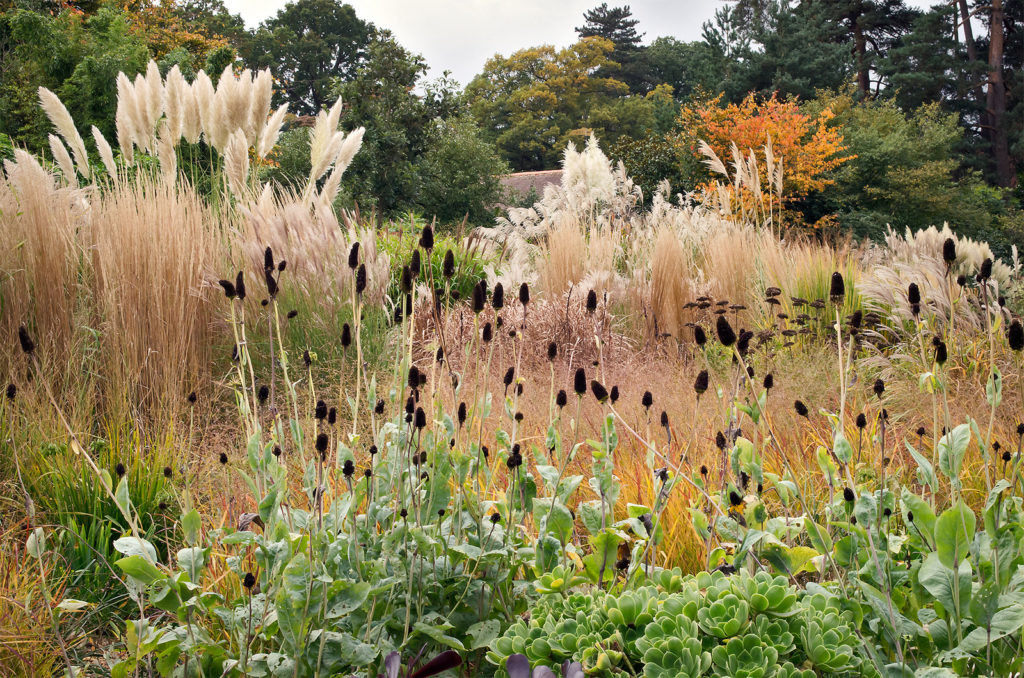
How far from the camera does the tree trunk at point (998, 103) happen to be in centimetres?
2616

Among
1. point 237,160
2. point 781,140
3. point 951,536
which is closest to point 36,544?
point 951,536

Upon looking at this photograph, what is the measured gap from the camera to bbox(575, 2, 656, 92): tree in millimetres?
42344

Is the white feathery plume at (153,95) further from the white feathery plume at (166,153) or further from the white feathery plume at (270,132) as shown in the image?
the white feathery plume at (270,132)

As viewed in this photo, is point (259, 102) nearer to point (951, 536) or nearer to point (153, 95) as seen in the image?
point (153, 95)

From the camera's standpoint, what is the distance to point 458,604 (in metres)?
1.54

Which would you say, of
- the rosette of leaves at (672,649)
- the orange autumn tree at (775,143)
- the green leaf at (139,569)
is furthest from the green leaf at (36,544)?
the orange autumn tree at (775,143)

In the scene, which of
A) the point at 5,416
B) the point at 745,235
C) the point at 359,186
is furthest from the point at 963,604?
the point at 359,186

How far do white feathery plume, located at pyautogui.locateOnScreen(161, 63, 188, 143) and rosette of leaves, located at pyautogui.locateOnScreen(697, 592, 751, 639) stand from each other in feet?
16.3

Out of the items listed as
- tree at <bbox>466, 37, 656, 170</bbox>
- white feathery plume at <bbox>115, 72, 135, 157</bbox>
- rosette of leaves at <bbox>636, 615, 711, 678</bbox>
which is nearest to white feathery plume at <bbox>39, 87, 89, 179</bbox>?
white feathery plume at <bbox>115, 72, 135, 157</bbox>

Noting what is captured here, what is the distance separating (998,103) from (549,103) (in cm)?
1922

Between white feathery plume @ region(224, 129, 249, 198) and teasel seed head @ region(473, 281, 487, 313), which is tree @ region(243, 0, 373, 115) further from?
teasel seed head @ region(473, 281, 487, 313)

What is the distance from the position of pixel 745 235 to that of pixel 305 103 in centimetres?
4121

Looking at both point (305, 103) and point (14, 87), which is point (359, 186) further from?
point (305, 103)

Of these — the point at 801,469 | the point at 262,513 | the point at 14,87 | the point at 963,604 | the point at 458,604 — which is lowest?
the point at 801,469
